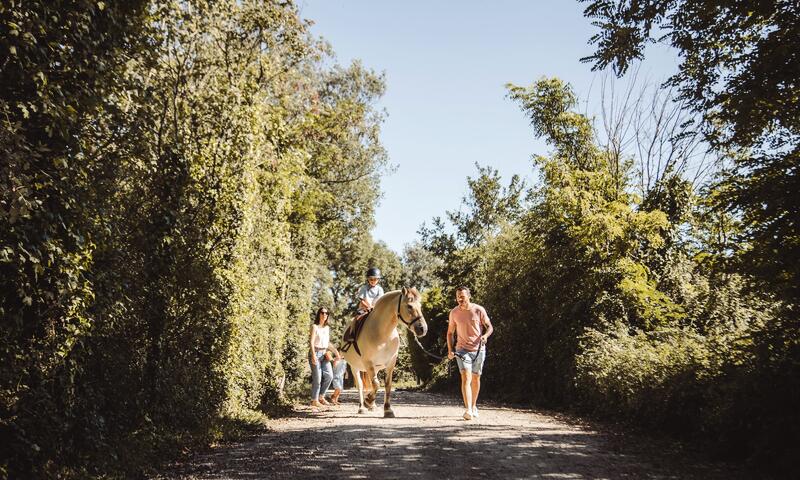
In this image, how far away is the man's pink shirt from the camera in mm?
10648

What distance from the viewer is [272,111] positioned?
39.8 feet

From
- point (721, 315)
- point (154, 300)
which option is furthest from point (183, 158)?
point (721, 315)

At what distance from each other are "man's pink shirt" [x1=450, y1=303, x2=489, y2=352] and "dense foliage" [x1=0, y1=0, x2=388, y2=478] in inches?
159

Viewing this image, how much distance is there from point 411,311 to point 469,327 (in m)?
1.19

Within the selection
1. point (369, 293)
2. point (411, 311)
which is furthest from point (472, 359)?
point (369, 293)

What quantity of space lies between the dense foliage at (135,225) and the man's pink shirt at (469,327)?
4.05m

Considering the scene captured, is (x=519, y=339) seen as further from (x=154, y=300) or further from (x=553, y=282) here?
(x=154, y=300)

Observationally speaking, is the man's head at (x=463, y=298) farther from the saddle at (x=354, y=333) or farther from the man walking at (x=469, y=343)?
the saddle at (x=354, y=333)

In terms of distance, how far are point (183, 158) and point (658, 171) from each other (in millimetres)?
18236

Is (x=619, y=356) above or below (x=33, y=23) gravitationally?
below

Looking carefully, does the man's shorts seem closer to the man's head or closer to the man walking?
the man walking

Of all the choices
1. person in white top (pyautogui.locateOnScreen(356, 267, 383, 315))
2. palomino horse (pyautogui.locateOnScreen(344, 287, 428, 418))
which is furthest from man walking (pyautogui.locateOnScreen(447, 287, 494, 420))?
person in white top (pyautogui.locateOnScreen(356, 267, 383, 315))

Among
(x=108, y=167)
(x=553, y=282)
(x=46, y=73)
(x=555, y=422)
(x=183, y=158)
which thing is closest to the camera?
(x=46, y=73)

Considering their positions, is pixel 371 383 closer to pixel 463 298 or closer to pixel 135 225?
pixel 463 298
